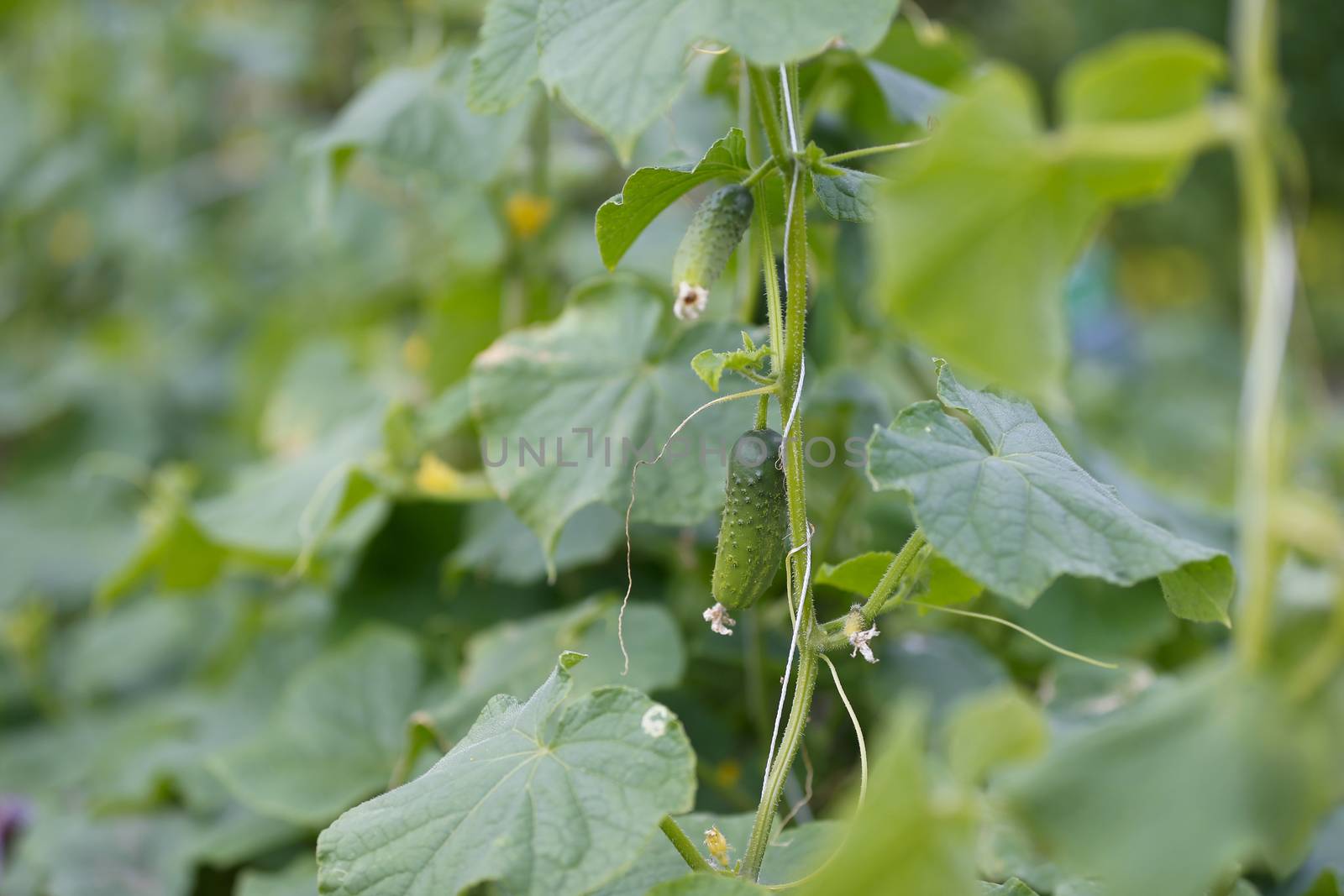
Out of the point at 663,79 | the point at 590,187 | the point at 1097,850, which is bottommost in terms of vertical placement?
the point at 590,187

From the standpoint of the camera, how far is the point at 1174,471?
3246mm

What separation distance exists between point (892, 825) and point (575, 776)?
31 cm

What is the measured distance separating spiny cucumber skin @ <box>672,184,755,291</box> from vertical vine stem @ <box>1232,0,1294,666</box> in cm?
39

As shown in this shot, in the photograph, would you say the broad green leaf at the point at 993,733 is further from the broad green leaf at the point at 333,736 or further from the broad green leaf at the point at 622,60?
the broad green leaf at the point at 333,736

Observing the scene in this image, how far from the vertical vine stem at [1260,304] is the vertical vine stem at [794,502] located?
0.36m

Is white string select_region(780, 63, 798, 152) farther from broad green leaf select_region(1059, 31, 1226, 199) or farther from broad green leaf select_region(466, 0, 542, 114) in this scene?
broad green leaf select_region(1059, 31, 1226, 199)

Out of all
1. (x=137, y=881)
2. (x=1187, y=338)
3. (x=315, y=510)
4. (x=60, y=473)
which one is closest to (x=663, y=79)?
(x=315, y=510)

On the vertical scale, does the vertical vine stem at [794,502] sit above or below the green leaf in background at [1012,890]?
above

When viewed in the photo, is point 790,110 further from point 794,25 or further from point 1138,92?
point 1138,92

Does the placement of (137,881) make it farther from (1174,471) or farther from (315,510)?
(1174,471)

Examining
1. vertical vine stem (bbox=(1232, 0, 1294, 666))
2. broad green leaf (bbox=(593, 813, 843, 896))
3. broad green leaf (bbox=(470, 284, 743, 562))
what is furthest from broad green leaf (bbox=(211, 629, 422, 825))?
vertical vine stem (bbox=(1232, 0, 1294, 666))

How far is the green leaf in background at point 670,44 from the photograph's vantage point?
78cm

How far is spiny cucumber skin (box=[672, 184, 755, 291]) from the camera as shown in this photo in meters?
0.87

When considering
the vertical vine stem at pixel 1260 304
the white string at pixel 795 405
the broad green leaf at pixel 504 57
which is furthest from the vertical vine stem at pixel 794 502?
the vertical vine stem at pixel 1260 304
